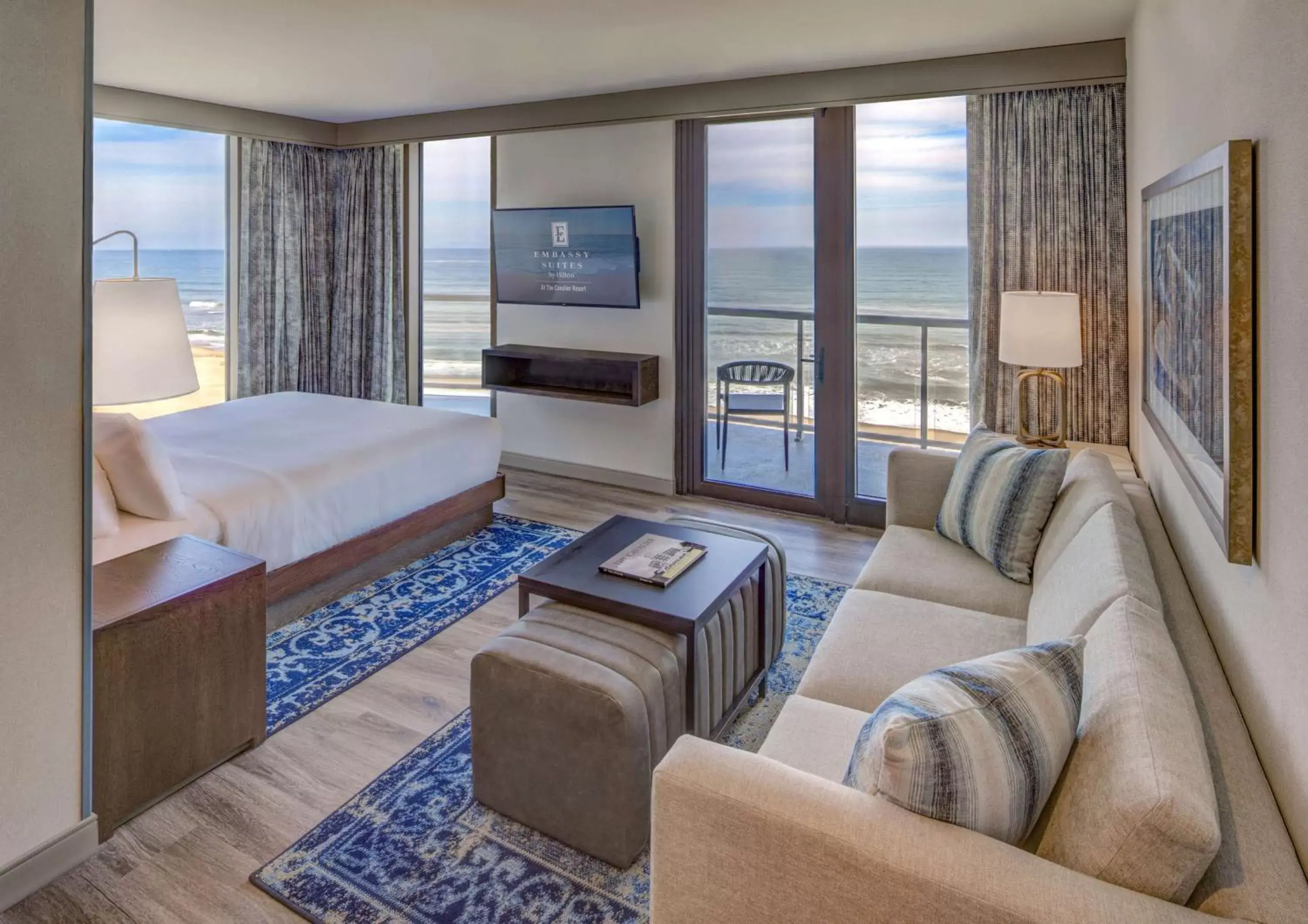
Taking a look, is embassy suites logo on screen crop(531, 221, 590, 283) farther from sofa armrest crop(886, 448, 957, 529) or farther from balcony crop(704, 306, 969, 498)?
sofa armrest crop(886, 448, 957, 529)

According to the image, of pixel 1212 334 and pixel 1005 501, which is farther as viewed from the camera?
pixel 1005 501

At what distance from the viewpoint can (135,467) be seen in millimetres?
2812

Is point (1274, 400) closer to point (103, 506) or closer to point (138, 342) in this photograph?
point (138, 342)

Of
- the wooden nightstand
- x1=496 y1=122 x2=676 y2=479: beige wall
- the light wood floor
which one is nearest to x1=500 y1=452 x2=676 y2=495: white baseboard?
x1=496 y1=122 x2=676 y2=479: beige wall

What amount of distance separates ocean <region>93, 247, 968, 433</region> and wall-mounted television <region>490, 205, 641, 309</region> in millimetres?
222

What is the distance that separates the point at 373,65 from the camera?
14.2 feet

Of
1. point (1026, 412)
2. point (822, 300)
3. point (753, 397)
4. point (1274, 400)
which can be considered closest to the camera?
point (1274, 400)

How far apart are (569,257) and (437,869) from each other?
13.5 ft

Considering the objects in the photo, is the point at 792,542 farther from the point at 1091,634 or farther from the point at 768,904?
the point at 768,904

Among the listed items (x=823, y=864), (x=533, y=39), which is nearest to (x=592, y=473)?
(x=533, y=39)

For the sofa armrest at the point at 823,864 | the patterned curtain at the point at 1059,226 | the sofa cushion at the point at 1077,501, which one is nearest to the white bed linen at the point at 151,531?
the sofa armrest at the point at 823,864

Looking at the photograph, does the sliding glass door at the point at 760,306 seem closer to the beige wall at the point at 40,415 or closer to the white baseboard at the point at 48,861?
the beige wall at the point at 40,415

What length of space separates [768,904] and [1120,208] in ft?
12.4

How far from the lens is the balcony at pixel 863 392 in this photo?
4.42 metres
